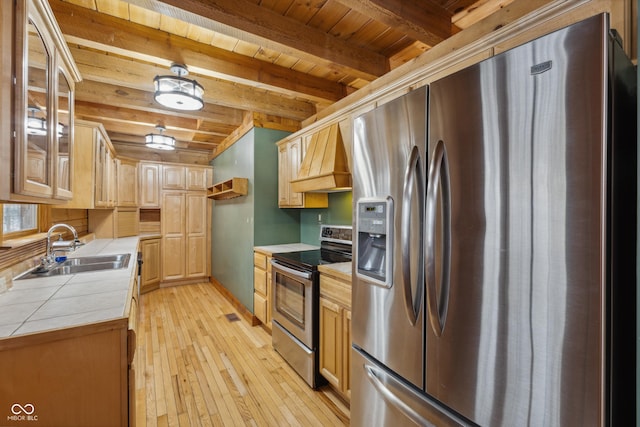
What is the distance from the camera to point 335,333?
208cm

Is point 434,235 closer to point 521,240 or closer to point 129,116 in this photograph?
point 521,240

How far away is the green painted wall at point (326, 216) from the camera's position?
10.2ft

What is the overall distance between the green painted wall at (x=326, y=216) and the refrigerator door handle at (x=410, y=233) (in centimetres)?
183

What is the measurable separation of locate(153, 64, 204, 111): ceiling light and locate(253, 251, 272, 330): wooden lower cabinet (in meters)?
1.75

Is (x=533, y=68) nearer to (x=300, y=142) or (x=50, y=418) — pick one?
(x=50, y=418)

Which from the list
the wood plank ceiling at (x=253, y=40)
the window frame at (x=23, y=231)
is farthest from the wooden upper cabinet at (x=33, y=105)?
the window frame at (x=23, y=231)

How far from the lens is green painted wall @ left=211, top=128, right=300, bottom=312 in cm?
372

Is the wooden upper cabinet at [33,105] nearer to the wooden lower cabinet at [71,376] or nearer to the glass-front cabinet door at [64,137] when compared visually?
the glass-front cabinet door at [64,137]

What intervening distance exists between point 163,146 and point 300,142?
218 cm

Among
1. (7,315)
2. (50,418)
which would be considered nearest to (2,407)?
(50,418)

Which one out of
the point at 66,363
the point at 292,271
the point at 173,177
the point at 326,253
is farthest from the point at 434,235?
the point at 173,177

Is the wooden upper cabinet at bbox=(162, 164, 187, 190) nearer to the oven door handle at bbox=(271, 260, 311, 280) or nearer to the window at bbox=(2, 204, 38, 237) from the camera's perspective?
the window at bbox=(2, 204, 38, 237)

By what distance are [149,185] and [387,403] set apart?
5.32 meters

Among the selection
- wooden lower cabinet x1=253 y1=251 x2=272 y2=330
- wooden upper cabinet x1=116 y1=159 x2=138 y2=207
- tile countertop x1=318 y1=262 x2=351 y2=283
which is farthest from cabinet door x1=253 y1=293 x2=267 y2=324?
wooden upper cabinet x1=116 y1=159 x2=138 y2=207
